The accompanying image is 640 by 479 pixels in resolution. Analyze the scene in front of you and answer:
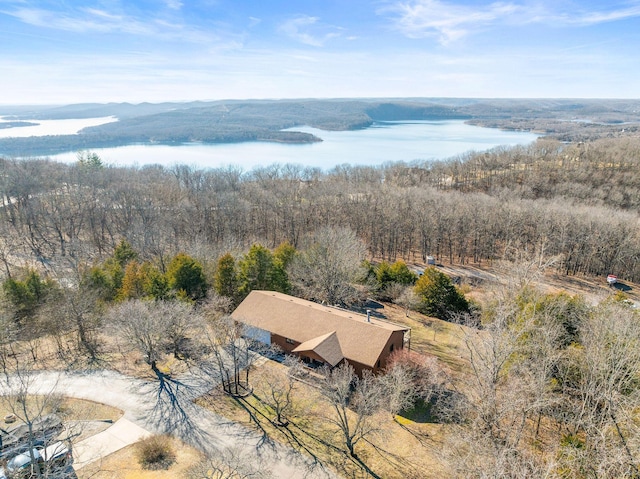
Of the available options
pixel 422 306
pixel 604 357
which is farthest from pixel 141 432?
pixel 422 306

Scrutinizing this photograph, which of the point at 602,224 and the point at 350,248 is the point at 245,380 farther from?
the point at 602,224

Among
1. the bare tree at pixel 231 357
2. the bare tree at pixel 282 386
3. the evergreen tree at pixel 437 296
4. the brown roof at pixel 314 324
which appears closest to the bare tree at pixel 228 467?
the bare tree at pixel 282 386

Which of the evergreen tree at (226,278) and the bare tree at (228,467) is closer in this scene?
the bare tree at (228,467)

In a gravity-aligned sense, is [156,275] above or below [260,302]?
above

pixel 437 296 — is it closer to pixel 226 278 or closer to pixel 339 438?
pixel 226 278

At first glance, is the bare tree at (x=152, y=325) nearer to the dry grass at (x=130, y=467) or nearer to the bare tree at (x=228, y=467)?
the dry grass at (x=130, y=467)

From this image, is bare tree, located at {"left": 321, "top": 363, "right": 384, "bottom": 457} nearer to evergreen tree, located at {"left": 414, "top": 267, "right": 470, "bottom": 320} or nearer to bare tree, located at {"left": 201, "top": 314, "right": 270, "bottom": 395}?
bare tree, located at {"left": 201, "top": 314, "right": 270, "bottom": 395}

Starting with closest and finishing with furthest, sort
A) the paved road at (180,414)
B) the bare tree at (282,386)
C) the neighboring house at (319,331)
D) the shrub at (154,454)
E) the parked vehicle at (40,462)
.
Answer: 1. the parked vehicle at (40,462)
2. the shrub at (154,454)
3. the paved road at (180,414)
4. the bare tree at (282,386)
5. the neighboring house at (319,331)
